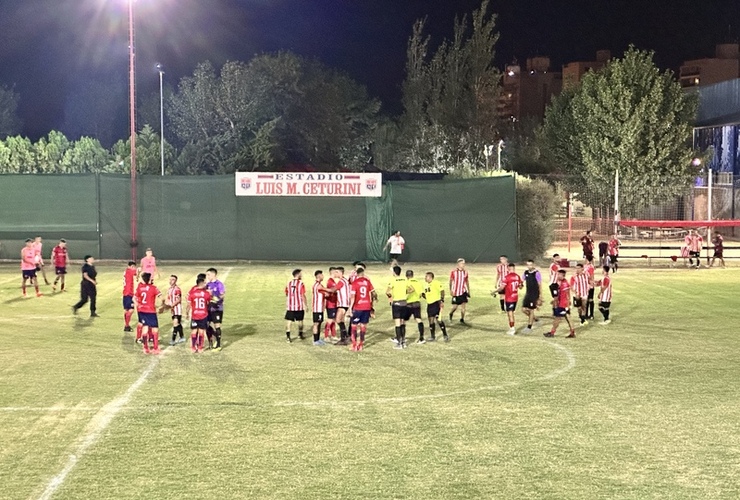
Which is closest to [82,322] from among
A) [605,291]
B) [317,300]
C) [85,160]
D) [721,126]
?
[317,300]

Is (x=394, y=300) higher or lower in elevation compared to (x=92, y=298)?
higher

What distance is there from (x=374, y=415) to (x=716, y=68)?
11090 cm

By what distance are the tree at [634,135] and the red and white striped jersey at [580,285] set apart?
86.2 ft

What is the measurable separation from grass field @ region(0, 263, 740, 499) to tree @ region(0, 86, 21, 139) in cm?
8066

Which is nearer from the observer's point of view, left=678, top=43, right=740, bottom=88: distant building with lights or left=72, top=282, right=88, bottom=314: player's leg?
left=72, top=282, right=88, bottom=314: player's leg

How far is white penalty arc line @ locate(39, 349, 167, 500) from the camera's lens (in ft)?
27.6

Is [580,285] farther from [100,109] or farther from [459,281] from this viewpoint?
[100,109]

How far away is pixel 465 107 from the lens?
191 feet

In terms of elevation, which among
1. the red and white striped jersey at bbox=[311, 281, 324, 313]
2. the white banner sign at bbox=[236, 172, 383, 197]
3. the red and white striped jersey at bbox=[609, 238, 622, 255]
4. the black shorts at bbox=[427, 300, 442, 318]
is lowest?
the black shorts at bbox=[427, 300, 442, 318]

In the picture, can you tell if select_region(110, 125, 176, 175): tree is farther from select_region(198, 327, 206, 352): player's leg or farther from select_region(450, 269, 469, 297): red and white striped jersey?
select_region(198, 327, 206, 352): player's leg

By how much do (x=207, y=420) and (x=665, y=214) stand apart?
4078 cm

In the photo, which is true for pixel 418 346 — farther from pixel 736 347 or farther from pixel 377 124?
pixel 377 124

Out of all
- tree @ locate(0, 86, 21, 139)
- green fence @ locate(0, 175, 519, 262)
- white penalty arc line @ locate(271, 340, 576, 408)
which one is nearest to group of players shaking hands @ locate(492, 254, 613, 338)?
white penalty arc line @ locate(271, 340, 576, 408)

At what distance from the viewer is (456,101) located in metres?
58.4
